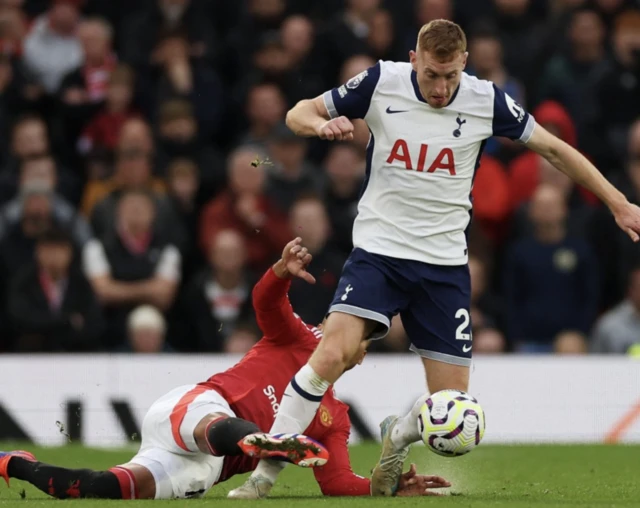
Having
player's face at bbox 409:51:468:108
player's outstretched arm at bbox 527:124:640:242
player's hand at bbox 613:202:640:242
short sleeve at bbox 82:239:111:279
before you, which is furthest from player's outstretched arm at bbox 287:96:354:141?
short sleeve at bbox 82:239:111:279

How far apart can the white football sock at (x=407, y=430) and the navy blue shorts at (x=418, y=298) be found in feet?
1.25

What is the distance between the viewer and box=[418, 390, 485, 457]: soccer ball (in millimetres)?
7141

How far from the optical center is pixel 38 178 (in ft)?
45.2

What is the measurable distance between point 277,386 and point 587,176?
2042 millimetres

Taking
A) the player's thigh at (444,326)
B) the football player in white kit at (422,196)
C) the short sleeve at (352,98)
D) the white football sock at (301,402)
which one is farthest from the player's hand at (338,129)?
the white football sock at (301,402)

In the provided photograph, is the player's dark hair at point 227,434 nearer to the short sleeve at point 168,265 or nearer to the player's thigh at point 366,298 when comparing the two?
the player's thigh at point 366,298

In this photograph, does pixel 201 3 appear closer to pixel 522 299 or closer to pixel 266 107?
pixel 266 107

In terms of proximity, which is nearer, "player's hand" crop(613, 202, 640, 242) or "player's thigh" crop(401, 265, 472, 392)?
"player's hand" crop(613, 202, 640, 242)

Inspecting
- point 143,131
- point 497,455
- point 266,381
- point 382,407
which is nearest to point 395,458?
point 266,381

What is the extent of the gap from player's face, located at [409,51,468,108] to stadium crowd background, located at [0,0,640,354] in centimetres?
486

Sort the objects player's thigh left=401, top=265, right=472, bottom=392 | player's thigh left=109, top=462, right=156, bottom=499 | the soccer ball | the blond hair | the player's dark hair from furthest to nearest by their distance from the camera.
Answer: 1. player's thigh left=401, top=265, right=472, bottom=392
2. the blond hair
3. player's thigh left=109, top=462, right=156, bottom=499
4. the soccer ball
5. the player's dark hair

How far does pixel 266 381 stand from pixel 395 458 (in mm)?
821

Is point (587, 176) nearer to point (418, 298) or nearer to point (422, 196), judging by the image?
point (422, 196)

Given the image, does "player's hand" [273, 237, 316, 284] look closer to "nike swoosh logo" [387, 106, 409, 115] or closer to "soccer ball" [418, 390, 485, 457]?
"nike swoosh logo" [387, 106, 409, 115]
